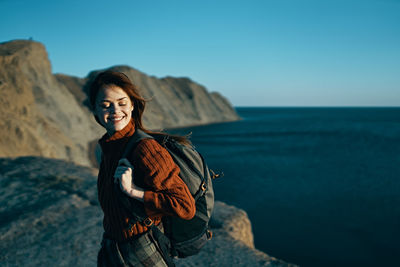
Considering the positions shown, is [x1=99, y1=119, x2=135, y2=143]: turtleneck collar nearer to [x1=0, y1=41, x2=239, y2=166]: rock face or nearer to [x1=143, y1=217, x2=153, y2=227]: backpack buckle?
[x1=0, y1=41, x2=239, y2=166]: rock face

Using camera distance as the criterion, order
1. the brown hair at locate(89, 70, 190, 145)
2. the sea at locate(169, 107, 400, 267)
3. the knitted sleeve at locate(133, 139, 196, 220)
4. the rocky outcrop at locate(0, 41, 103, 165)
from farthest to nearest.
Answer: the rocky outcrop at locate(0, 41, 103, 165) < the sea at locate(169, 107, 400, 267) < the brown hair at locate(89, 70, 190, 145) < the knitted sleeve at locate(133, 139, 196, 220)

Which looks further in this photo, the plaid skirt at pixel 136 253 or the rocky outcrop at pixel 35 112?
the rocky outcrop at pixel 35 112

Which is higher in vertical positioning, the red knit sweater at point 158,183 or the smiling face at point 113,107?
the smiling face at point 113,107

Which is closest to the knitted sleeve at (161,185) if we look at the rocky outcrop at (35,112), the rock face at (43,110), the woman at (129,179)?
the woman at (129,179)

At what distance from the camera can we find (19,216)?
403cm

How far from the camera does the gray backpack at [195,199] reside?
138 centimetres

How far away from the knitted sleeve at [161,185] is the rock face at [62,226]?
7.35 ft

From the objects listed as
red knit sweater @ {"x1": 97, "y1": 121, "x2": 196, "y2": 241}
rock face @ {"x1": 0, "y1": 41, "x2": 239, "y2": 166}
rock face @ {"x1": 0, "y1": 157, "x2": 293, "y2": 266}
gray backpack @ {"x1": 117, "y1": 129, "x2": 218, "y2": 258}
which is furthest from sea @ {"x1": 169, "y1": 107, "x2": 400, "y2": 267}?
red knit sweater @ {"x1": 97, "y1": 121, "x2": 196, "y2": 241}

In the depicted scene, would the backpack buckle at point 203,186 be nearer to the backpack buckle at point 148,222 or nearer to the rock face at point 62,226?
the backpack buckle at point 148,222

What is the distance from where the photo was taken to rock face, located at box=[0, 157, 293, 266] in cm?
320

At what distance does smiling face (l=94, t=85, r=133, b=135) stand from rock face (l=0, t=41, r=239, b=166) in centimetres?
26

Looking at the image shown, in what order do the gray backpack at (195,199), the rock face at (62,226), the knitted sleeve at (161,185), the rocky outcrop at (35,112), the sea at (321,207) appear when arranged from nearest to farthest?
the knitted sleeve at (161,185)
the gray backpack at (195,199)
the rock face at (62,226)
the sea at (321,207)
the rocky outcrop at (35,112)

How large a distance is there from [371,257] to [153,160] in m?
8.53

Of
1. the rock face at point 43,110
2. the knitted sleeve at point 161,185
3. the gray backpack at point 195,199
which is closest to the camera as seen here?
the knitted sleeve at point 161,185
